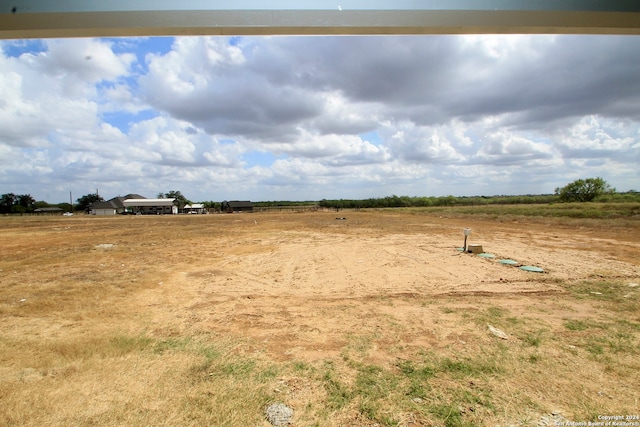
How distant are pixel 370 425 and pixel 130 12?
316 cm

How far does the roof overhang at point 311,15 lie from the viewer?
158cm

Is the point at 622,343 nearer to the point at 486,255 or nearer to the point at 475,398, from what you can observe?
the point at 475,398

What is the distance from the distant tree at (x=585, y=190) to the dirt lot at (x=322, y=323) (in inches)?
2022

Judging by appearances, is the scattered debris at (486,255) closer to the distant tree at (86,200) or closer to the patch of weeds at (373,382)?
the patch of weeds at (373,382)

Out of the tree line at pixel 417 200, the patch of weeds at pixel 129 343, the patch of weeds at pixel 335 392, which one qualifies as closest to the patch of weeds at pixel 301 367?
the patch of weeds at pixel 335 392

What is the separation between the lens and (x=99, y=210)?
2345 inches

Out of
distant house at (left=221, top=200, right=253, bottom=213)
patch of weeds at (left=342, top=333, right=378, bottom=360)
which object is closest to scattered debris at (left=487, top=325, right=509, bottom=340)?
→ patch of weeds at (left=342, top=333, right=378, bottom=360)

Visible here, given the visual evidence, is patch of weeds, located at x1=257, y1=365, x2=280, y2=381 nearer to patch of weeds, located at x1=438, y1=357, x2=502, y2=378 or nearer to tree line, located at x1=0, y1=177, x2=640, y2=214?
patch of weeds, located at x1=438, y1=357, x2=502, y2=378

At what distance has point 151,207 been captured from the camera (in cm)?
6034

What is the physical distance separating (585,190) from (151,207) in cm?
7812

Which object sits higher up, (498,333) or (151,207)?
(151,207)

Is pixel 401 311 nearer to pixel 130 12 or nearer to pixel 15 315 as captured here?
pixel 130 12

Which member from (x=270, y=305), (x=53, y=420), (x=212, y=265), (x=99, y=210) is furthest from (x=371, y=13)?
(x=99, y=210)

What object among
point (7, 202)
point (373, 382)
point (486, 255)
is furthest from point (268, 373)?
point (7, 202)
